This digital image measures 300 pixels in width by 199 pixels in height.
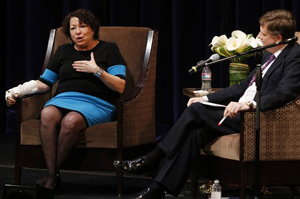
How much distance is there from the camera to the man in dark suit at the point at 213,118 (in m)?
3.08

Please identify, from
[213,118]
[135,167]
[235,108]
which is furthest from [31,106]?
[235,108]

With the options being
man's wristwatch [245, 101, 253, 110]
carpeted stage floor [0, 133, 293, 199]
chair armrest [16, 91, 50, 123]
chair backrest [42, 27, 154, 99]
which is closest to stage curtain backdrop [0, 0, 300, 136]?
chair backrest [42, 27, 154, 99]

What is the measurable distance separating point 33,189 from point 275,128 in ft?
4.18

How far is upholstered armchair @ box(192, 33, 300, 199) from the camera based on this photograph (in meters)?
3.06

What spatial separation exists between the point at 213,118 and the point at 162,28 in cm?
219

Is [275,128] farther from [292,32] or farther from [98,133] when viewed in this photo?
[98,133]

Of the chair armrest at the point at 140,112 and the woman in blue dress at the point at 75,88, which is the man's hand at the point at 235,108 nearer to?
the chair armrest at the point at 140,112

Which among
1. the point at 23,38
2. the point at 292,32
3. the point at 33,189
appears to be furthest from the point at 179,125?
the point at 23,38

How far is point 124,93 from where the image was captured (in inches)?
159

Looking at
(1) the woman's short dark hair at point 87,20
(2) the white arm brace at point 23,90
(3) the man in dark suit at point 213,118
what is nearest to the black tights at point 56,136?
(2) the white arm brace at point 23,90

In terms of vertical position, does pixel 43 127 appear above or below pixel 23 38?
below

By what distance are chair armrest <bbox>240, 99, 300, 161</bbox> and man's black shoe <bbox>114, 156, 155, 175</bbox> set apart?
0.52 meters

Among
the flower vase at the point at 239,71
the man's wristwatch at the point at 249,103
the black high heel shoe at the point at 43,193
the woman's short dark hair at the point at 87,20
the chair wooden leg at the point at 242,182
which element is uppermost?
the woman's short dark hair at the point at 87,20

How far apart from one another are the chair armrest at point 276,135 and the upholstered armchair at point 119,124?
845 millimetres
